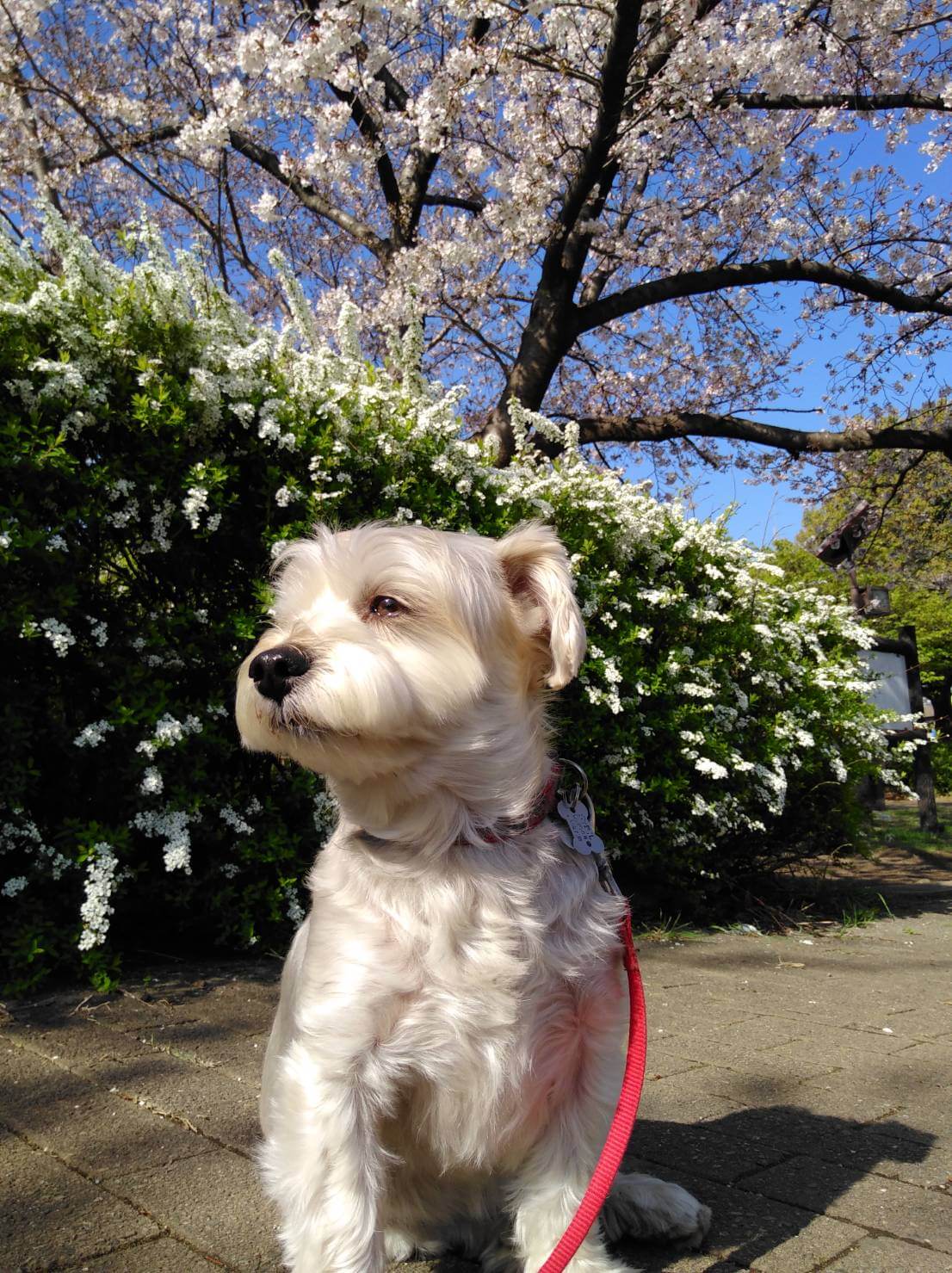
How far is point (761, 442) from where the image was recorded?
11.2 m

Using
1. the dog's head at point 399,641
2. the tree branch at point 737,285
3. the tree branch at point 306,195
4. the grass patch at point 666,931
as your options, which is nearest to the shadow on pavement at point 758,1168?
the dog's head at point 399,641

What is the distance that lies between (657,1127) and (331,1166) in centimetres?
145

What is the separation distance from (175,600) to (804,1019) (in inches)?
131

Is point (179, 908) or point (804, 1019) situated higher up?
point (179, 908)

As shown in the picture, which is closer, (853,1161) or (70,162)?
(853,1161)

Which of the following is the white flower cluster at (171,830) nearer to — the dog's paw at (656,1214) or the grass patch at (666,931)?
the dog's paw at (656,1214)

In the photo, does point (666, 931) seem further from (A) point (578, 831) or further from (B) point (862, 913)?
(A) point (578, 831)

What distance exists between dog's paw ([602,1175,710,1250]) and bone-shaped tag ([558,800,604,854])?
78cm

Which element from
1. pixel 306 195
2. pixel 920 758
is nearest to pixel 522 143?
pixel 306 195

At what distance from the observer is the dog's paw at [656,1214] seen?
2.02 m

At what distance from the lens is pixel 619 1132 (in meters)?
1.77

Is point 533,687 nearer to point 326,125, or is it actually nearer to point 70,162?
point 326,125

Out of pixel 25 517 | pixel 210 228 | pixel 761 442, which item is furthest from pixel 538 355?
pixel 25 517

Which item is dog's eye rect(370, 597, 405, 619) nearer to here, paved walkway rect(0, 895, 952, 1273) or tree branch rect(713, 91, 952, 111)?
paved walkway rect(0, 895, 952, 1273)
